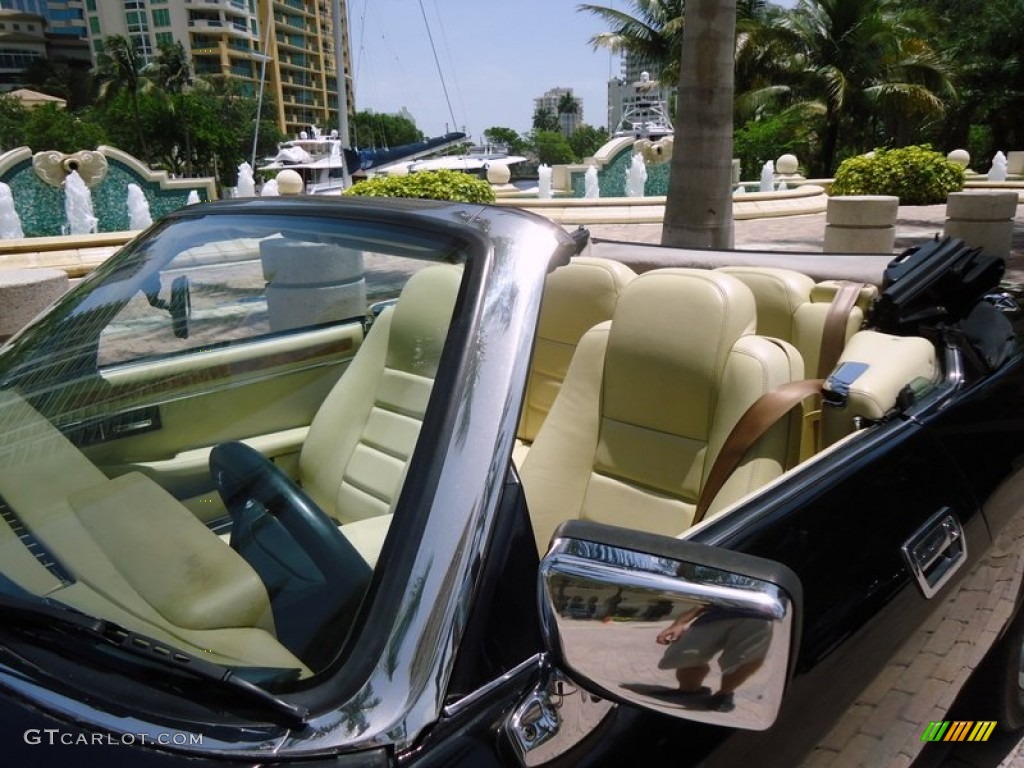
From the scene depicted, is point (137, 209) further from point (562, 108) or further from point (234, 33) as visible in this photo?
point (562, 108)

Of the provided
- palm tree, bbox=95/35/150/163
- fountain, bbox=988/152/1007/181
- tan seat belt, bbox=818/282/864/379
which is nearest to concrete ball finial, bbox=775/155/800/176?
fountain, bbox=988/152/1007/181

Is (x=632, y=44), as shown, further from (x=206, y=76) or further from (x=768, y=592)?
(x=206, y=76)

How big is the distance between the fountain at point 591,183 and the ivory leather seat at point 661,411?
733 inches

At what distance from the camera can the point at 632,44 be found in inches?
1198

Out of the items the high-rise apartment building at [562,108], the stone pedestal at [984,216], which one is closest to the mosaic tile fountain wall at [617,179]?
the stone pedestal at [984,216]

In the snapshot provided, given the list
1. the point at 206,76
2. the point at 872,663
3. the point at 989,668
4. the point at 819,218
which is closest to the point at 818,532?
the point at 872,663

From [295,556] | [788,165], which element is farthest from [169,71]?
[295,556]

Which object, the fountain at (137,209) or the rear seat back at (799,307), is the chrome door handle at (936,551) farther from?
the fountain at (137,209)

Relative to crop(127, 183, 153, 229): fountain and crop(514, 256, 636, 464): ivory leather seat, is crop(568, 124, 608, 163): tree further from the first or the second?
crop(514, 256, 636, 464): ivory leather seat

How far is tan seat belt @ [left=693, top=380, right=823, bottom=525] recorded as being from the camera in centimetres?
192

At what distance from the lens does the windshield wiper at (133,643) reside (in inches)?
37.7

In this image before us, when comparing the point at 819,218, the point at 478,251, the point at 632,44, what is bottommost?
the point at 819,218

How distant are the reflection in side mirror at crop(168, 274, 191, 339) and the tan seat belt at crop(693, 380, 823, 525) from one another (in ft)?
4.55

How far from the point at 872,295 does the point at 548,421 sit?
1.12 metres
